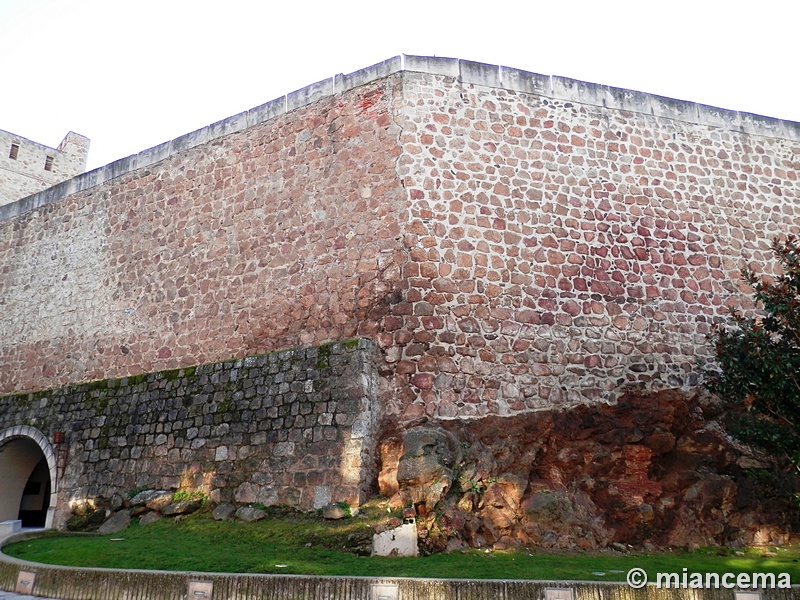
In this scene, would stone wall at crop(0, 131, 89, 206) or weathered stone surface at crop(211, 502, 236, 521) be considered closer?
weathered stone surface at crop(211, 502, 236, 521)

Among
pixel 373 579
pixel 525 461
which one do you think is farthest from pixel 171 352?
pixel 373 579

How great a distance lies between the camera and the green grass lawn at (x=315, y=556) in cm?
596

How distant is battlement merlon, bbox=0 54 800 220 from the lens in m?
10.3

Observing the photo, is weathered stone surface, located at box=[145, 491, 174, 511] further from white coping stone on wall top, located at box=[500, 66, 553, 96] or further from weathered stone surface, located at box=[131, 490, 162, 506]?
white coping stone on wall top, located at box=[500, 66, 553, 96]

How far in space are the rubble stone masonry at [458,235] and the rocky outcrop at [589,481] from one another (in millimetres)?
544

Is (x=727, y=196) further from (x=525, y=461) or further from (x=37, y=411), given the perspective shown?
(x=37, y=411)

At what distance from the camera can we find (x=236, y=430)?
355 inches

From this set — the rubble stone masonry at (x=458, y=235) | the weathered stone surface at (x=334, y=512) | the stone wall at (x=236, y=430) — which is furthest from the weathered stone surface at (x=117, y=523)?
the weathered stone surface at (x=334, y=512)

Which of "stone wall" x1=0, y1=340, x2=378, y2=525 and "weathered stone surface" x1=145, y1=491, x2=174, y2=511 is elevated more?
"stone wall" x1=0, y1=340, x2=378, y2=525

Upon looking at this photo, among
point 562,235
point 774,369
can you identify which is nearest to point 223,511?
point 562,235

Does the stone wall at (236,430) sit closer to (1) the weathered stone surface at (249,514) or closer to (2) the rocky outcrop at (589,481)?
(1) the weathered stone surface at (249,514)

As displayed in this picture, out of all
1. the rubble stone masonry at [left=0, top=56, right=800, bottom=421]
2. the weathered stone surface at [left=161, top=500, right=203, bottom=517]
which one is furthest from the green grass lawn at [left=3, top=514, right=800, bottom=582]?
the rubble stone masonry at [left=0, top=56, right=800, bottom=421]

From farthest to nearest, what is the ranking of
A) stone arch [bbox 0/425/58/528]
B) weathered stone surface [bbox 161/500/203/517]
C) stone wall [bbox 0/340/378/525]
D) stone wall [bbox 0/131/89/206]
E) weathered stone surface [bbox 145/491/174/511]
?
stone wall [bbox 0/131/89/206]
stone arch [bbox 0/425/58/528]
weathered stone surface [bbox 145/491/174/511]
weathered stone surface [bbox 161/500/203/517]
stone wall [bbox 0/340/378/525]

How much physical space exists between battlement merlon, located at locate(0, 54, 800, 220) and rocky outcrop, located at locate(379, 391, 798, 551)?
5106mm
